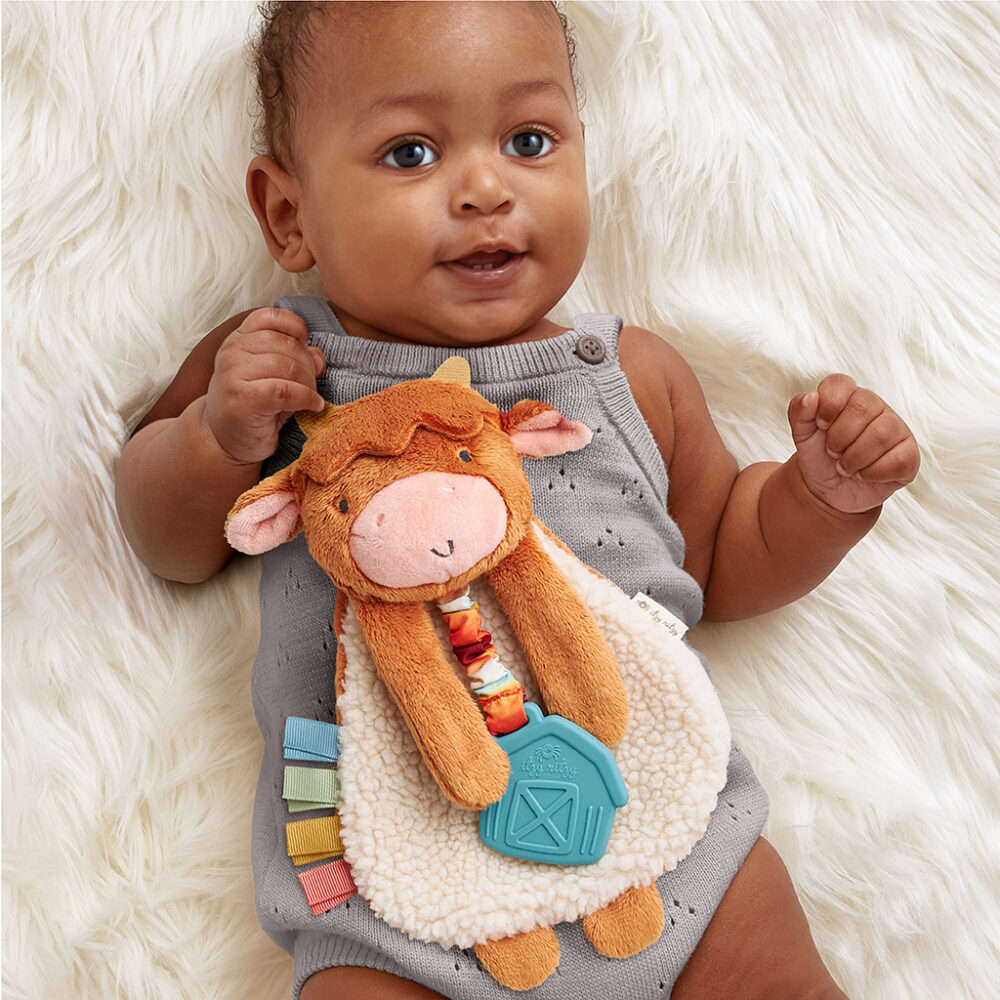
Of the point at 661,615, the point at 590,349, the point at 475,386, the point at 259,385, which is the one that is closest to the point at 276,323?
the point at 259,385

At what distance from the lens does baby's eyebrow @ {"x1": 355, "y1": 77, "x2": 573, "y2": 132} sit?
3.20 feet

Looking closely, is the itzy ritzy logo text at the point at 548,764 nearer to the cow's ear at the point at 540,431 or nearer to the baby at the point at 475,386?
the baby at the point at 475,386

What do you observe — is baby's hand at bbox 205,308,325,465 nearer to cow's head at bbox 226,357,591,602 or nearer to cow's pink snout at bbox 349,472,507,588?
cow's head at bbox 226,357,591,602

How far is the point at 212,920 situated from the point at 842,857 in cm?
65

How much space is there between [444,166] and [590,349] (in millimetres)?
232

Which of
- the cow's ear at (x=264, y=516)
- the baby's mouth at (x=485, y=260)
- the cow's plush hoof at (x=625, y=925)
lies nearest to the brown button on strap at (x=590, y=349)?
the baby's mouth at (x=485, y=260)

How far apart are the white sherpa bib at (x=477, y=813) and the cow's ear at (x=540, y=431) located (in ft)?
0.26

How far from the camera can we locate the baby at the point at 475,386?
0.93 meters

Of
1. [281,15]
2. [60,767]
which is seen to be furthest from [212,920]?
[281,15]

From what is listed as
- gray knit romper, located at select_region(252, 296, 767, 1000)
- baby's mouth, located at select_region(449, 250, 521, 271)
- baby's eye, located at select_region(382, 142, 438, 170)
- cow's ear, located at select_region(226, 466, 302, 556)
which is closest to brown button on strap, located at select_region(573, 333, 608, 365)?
gray knit romper, located at select_region(252, 296, 767, 1000)

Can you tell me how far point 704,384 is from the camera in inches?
48.6

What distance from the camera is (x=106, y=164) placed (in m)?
1.18

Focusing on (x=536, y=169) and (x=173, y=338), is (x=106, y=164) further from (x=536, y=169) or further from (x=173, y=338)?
(x=536, y=169)

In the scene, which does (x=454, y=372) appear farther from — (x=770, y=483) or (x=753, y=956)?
(x=753, y=956)
